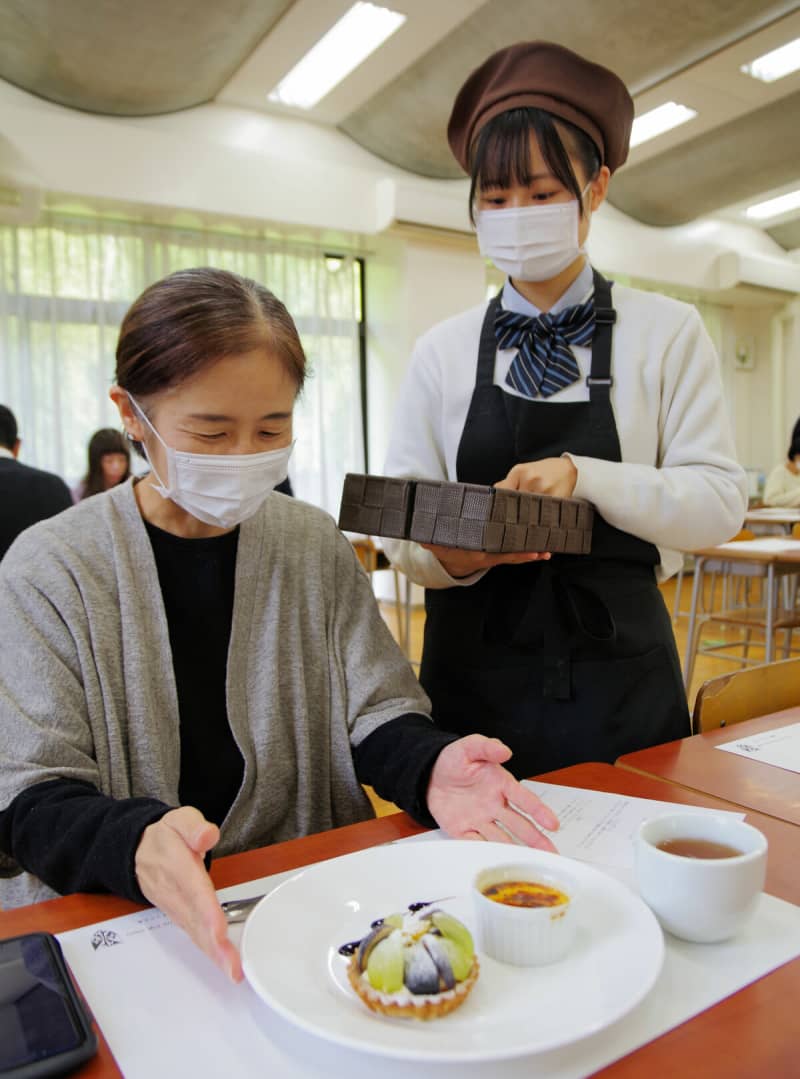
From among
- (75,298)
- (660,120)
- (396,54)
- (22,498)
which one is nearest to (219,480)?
(22,498)

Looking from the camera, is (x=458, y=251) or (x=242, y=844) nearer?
(x=242, y=844)

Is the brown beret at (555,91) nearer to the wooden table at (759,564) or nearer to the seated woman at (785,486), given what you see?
the wooden table at (759,564)

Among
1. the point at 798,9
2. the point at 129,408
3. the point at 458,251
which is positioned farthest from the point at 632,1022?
the point at 458,251

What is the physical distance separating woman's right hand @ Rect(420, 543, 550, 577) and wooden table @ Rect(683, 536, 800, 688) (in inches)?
114

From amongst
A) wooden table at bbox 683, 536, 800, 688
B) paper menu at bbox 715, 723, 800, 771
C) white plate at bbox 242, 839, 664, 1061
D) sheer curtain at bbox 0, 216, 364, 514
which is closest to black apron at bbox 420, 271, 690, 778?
paper menu at bbox 715, 723, 800, 771

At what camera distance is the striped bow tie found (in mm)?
1352

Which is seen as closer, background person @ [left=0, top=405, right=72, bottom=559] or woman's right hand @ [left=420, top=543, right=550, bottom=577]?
woman's right hand @ [left=420, top=543, right=550, bottom=577]

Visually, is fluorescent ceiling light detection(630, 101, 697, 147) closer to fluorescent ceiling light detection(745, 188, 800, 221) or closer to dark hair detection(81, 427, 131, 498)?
fluorescent ceiling light detection(745, 188, 800, 221)

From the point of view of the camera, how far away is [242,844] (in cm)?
112

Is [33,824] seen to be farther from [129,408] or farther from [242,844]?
[129,408]

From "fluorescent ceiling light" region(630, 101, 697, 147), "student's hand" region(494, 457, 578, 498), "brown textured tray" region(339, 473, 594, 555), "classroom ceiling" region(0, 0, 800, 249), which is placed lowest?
"brown textured tray" region(339, 473, 594, 555)

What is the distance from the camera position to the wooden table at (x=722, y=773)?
1.02m

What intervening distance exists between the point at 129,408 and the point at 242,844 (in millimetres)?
605

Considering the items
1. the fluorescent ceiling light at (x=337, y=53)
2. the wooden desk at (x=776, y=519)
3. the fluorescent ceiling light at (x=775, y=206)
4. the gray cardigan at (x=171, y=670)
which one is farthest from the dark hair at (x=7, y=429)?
the fluorescent ceiling light at (x=775, y=206)
